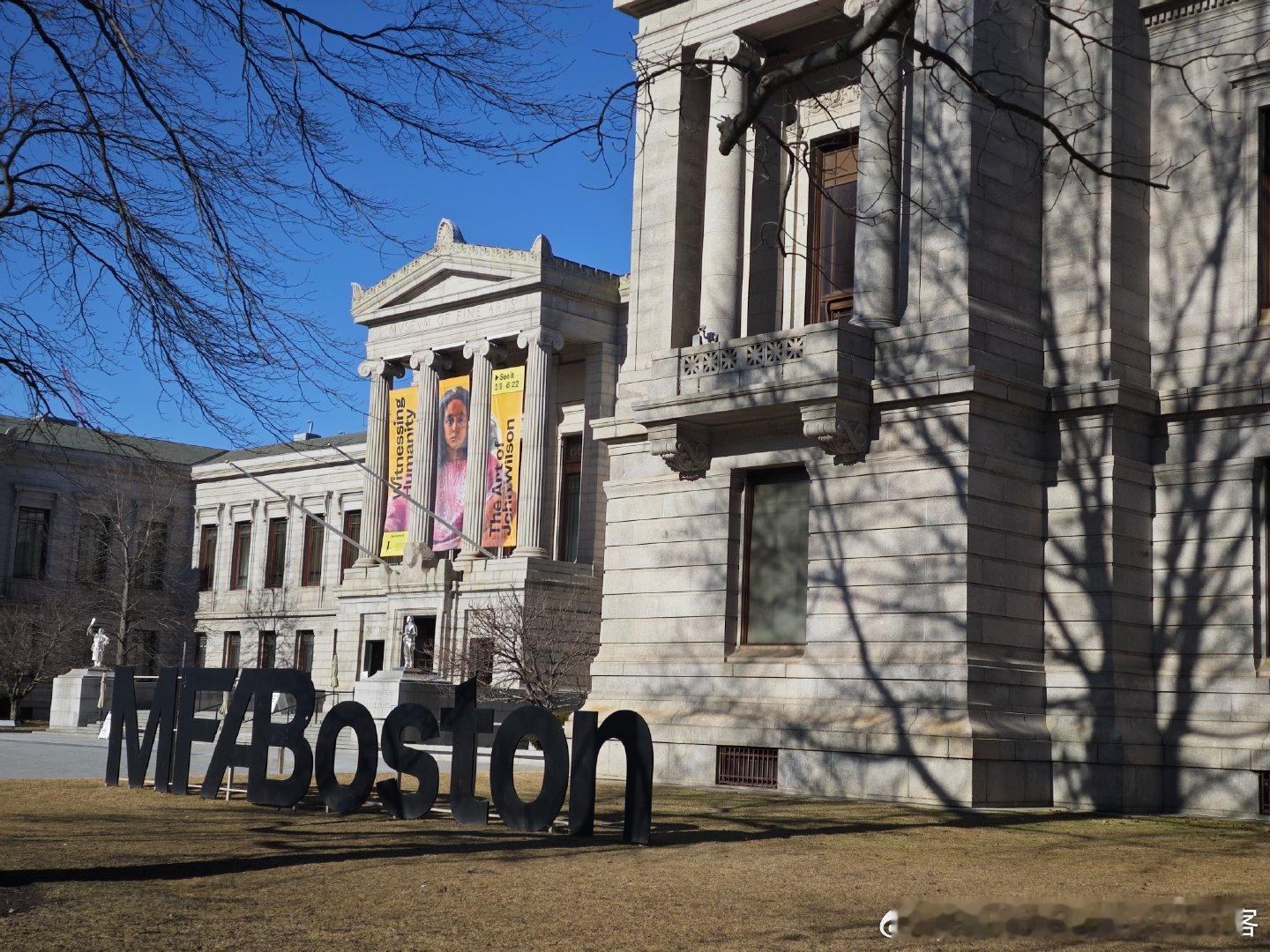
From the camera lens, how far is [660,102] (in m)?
29.4

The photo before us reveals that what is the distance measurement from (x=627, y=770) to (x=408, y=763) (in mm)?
3347

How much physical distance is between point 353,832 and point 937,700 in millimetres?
9767

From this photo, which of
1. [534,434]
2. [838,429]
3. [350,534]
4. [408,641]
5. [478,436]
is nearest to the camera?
[838,429]

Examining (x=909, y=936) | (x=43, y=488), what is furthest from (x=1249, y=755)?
(x=43, y=488)

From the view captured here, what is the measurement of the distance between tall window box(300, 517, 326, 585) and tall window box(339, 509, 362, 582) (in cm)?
247

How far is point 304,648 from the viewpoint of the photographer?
81.1 m

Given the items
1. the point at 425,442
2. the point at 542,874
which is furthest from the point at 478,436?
the point at 542,874

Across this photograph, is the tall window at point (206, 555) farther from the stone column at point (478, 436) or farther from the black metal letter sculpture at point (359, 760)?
the black metal letter sculpture at point (359, 760)

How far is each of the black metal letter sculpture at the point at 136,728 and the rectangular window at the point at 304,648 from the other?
2345 inches

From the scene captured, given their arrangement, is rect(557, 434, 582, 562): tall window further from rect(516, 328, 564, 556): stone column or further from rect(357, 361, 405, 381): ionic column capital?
rect(357, 361, 405, 381): ionic column capital

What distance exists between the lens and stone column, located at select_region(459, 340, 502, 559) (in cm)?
6316

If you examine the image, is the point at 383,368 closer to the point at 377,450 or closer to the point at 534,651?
the point at 377,450

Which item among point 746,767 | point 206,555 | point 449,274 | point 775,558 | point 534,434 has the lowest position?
point 746,767

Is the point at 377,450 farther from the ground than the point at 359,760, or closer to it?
farther from the ground
